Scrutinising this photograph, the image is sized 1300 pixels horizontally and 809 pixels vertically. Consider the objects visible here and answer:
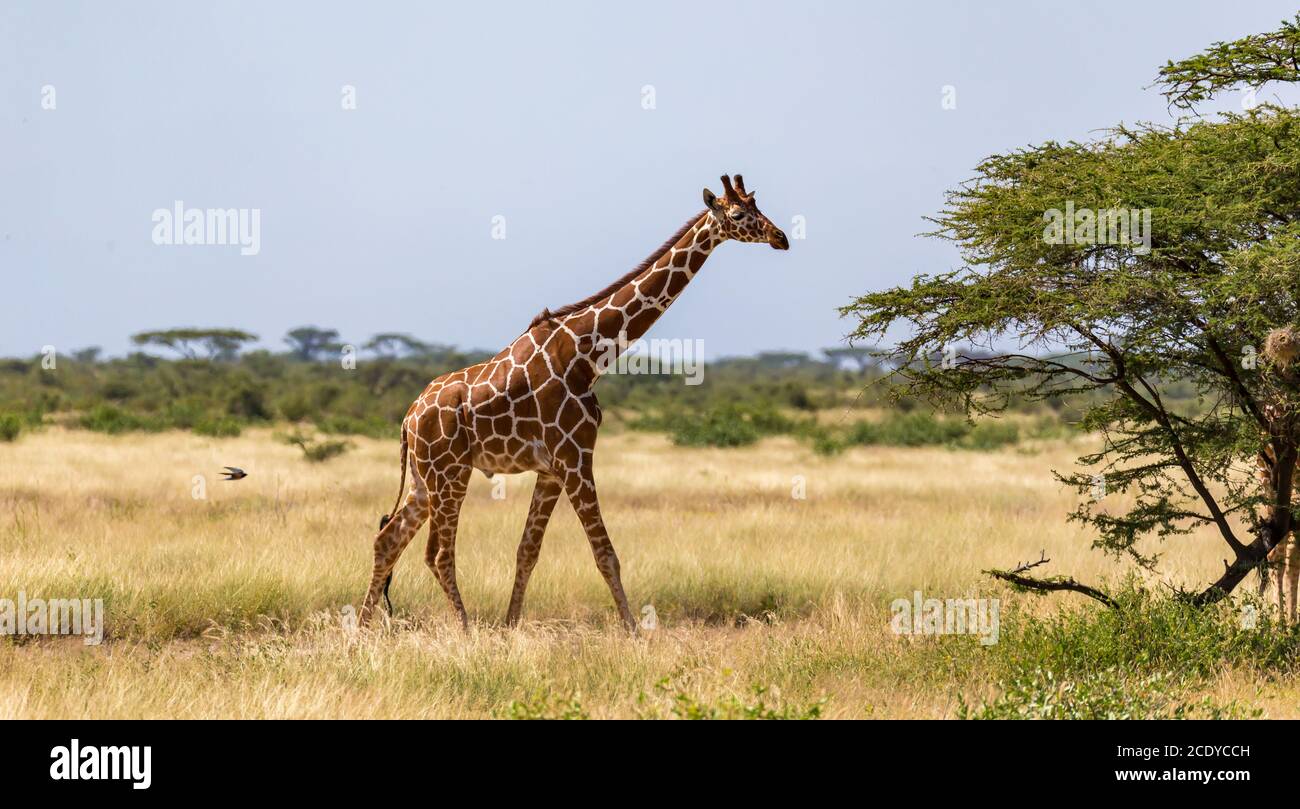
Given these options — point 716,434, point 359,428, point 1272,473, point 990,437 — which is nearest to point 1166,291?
point 1272,473

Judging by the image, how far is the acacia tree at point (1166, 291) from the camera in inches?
352

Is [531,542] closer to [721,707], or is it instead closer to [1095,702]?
[721,707]

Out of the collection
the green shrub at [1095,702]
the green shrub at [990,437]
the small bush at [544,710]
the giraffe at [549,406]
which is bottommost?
the green shrub at [990,437]

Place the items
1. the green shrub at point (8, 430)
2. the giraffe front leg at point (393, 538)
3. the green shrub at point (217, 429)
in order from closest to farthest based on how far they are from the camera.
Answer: the giraffe front leg at point (393, 538) → the green shrub at point (8, 430) → the green shrub at point (217, 429)

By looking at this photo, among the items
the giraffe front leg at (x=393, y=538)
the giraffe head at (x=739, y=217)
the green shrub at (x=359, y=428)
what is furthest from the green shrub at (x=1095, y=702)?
the green shrub at (x=359, y=428)

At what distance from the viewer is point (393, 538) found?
10.2 m

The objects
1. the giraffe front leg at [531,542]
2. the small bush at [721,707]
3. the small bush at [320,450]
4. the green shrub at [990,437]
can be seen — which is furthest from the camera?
the green shrub at [990,437]

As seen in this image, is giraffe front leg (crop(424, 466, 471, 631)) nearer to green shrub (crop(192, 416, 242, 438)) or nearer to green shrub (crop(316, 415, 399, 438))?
green shrub (crop(192, 416, 242, 438))

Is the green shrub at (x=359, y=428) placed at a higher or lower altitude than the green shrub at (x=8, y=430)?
lower

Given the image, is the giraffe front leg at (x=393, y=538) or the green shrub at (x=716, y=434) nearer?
the giraffe front leg at (x=393, y=538)

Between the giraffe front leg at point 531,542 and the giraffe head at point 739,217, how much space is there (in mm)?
2587

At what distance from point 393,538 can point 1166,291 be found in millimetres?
6362

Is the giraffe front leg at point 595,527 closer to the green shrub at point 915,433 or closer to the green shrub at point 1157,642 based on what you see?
the green shrub at point 1157,642
